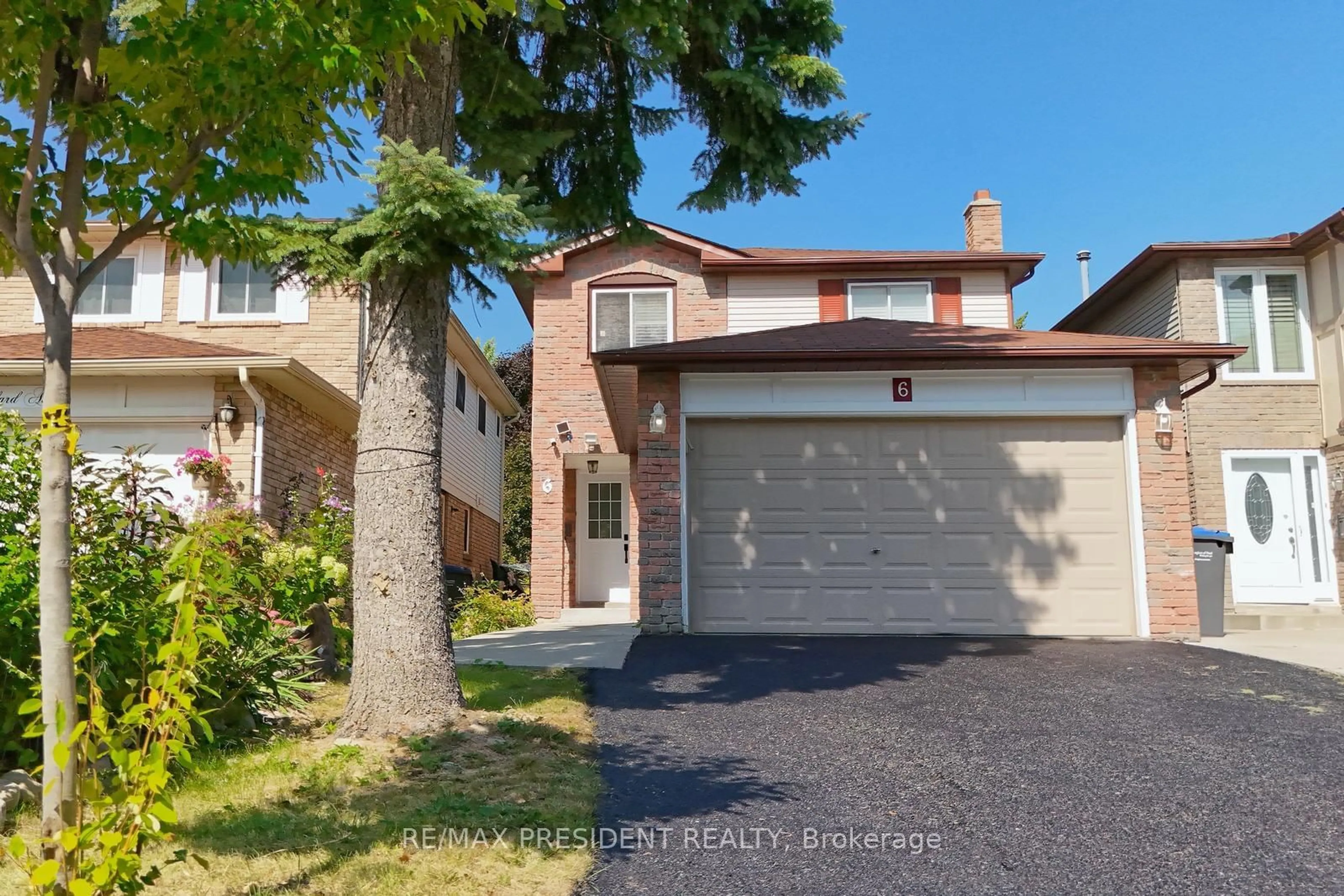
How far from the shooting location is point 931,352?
9.63 meters

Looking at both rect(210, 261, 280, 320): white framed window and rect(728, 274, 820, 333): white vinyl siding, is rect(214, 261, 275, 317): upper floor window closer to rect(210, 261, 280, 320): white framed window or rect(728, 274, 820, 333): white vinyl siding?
rect(210, 261, 280, 320): white framed window

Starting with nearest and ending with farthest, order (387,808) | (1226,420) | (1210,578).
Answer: (387,808) < (1210,578) < (1226,420)

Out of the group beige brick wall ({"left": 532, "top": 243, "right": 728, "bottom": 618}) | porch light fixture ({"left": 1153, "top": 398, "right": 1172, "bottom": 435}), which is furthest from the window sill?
porch light fixture ({"left": 1153, "top": 398, "right": 1172, "bottom": 435})

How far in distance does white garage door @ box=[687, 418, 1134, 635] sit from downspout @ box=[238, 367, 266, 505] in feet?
16.9

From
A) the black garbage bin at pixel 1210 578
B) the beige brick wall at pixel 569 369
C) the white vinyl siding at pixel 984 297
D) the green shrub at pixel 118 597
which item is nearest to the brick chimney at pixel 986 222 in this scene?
the white vinyl siding at pixel 984 297

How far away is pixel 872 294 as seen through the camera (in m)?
15.9

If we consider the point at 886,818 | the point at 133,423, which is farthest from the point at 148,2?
the point at 133,423

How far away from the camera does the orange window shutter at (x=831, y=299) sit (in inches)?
623

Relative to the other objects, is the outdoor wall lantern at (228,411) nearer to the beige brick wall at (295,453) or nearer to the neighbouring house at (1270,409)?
the beige brick wall at (295,453)

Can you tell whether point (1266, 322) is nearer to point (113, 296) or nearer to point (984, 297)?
point (984, 297)

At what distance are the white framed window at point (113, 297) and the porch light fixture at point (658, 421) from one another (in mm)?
8515

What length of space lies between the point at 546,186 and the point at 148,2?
444 centimetres

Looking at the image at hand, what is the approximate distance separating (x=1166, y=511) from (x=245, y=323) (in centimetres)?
1189

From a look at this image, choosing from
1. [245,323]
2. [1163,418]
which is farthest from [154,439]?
[1163,418]
